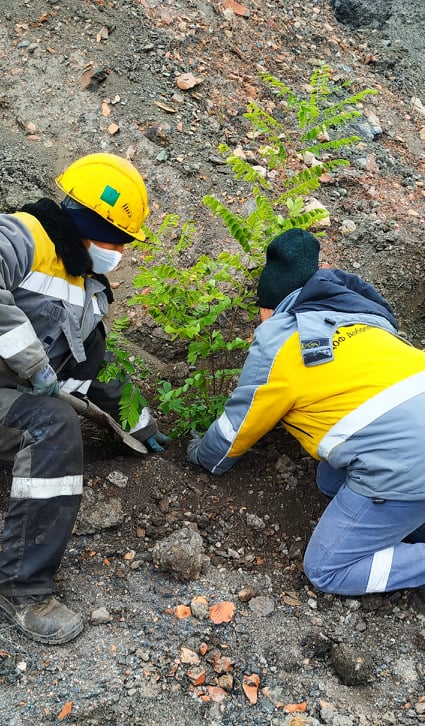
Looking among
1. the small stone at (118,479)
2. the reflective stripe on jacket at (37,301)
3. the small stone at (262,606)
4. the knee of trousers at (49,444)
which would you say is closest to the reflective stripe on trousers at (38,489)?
the knee of trousers at (49,444)

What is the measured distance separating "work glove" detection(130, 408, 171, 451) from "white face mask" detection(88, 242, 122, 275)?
0.95 metres

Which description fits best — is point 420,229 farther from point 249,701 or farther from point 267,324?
point 249,701

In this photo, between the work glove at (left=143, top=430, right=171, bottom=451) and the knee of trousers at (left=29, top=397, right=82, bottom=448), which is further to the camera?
the work glove at (left=143, top=430, right=171, bottom=451)

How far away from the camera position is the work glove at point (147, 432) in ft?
13.9

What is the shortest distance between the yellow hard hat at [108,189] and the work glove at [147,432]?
119 cm

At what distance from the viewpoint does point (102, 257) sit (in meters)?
3.71

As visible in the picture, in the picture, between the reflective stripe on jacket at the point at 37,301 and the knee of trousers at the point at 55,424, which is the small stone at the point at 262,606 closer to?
the knee of trousers at the point at 55,424

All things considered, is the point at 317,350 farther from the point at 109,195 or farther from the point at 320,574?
the point at 109,195

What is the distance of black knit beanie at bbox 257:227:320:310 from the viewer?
11.7ft

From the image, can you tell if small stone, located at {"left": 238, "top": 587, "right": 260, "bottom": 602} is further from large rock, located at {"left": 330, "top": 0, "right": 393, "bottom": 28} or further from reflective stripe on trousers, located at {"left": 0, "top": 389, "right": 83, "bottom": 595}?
large rock, located at {"left": 330, "top": 0, "right": 393, "bottom": 28}

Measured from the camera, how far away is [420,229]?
21.0ft

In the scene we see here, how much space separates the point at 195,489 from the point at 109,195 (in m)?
1.74

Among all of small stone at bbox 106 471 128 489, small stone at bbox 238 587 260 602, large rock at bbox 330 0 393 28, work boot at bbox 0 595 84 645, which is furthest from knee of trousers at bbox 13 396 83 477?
large rock at bbox 330 0 393 28

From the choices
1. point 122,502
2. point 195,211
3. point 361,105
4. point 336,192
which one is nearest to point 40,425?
point 122,502
